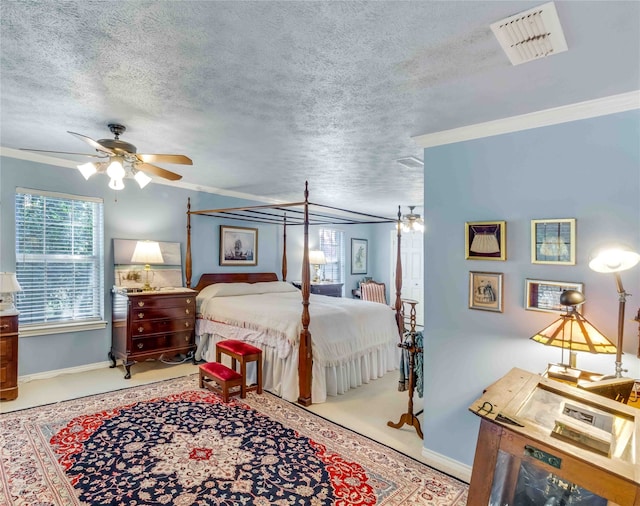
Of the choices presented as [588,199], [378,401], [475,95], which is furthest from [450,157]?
[378,401]

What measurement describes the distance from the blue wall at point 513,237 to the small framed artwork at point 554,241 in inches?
1.5

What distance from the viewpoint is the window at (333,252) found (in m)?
7.91

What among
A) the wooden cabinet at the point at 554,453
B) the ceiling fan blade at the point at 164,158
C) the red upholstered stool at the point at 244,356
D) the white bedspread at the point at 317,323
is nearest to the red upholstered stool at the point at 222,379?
the red upholstered stool at the point at 244,356

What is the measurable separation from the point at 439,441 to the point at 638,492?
1.91 meters

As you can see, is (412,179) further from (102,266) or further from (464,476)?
(102,266)

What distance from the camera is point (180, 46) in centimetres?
173

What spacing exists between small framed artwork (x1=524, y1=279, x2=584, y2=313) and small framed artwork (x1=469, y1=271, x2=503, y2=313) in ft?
0.54

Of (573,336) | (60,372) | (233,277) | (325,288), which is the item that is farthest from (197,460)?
(325,288)

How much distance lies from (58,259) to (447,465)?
4441mm

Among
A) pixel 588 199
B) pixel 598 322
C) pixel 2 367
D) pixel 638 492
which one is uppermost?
pixel 588 199

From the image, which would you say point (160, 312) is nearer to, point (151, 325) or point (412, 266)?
point (151, 325)

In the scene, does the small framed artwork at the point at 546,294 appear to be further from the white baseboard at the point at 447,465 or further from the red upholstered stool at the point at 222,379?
the red upholstered stool at the point at 222,379

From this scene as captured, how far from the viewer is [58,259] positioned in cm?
418

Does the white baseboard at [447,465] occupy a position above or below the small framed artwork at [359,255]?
below
